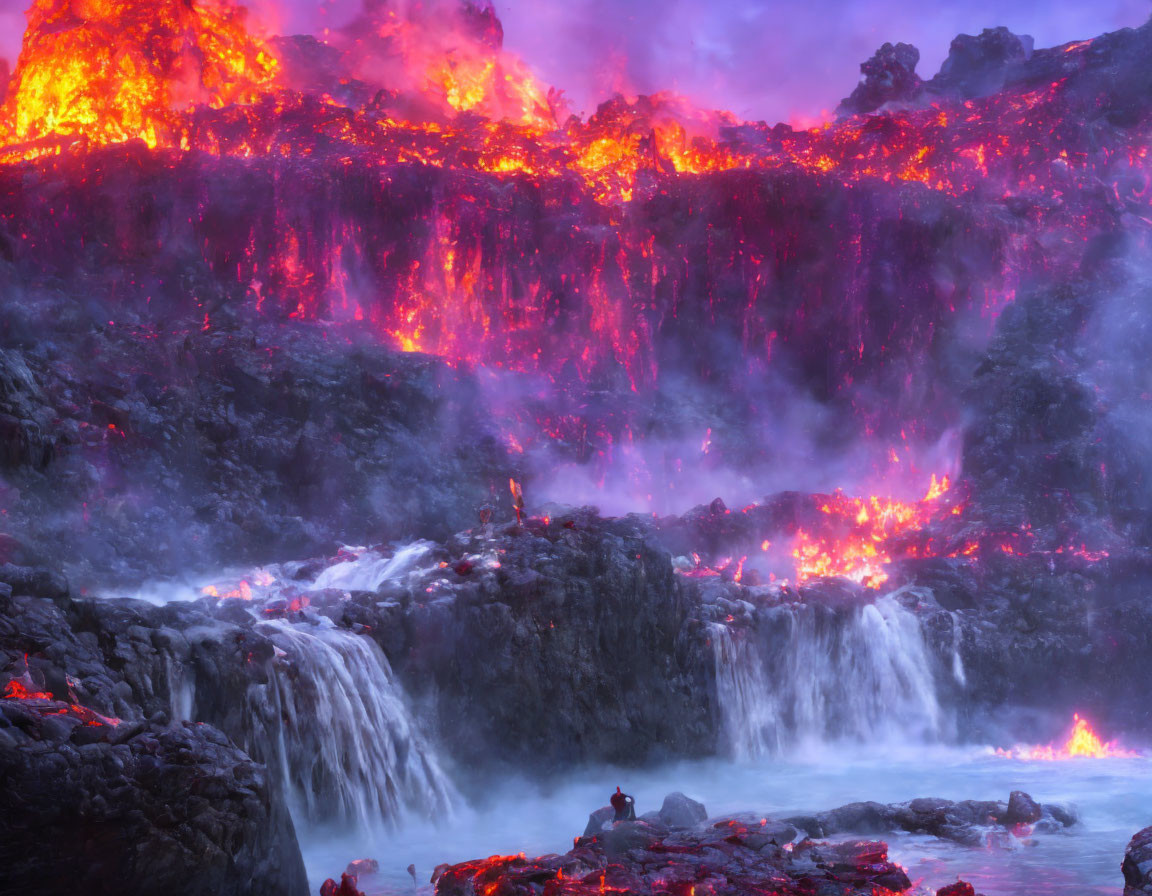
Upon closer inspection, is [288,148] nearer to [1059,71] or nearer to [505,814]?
[505,814]

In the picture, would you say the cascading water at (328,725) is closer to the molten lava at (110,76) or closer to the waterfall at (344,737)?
the waterfall at (344,737)

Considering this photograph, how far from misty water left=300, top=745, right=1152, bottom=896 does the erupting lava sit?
32.5 inches

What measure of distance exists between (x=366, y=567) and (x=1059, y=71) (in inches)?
1694

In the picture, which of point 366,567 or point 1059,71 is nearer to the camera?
point 366,567

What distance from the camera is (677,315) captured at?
45.5 meters

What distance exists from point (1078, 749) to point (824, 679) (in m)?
7.63

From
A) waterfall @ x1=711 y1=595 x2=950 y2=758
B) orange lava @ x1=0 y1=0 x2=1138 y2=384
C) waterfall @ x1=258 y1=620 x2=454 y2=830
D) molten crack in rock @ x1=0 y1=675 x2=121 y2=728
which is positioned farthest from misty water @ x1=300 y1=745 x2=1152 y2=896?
orange lava @ x1=0 y1=0 x2=1138 y2=384

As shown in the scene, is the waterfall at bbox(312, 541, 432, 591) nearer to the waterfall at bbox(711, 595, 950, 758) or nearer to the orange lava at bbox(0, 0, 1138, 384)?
the waterfall at bbox(711, 595, 950, 758)

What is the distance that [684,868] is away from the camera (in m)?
12.5

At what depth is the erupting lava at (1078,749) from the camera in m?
27.2

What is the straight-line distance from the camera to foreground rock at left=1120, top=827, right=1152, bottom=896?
428 inches

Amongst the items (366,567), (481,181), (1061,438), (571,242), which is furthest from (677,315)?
(366,567)

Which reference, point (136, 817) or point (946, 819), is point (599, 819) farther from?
point (136, 817)

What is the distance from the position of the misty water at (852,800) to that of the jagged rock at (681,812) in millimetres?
1790
